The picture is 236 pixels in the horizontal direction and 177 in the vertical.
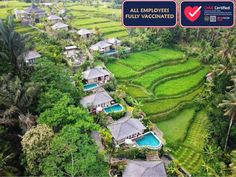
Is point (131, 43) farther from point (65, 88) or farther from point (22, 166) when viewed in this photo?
point (22, 166)

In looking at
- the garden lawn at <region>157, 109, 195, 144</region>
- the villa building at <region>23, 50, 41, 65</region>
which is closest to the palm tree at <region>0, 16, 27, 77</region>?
the villa building at <region>23, 50, 41, 65</region>

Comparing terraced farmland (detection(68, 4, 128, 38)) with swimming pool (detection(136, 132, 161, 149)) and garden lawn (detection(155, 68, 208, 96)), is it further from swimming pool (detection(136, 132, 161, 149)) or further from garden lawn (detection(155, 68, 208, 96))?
swimming pool (detection(136, 132, 161, 149))

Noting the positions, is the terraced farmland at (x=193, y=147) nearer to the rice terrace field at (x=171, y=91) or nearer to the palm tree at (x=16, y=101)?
the rice terrace field at (x=171, y=91)

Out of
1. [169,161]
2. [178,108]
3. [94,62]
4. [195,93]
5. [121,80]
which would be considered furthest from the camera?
[94,62]

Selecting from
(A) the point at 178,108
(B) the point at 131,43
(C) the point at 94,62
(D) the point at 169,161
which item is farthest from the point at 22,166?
(B) the point at 131,43

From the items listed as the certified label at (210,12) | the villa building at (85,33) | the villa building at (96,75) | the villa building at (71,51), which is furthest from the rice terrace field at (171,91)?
the certified label at (210,12)

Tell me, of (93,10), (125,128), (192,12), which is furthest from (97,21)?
(192,12)
